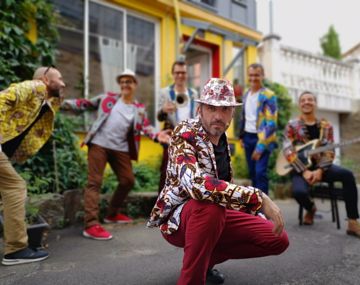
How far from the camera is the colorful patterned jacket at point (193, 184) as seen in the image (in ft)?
6.60

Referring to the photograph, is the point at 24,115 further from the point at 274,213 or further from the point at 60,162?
the point at 274,213

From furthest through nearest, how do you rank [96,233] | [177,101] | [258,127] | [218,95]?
[258,127], [177,101], [96,233], [218,95]

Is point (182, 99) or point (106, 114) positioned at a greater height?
point (182, 99)

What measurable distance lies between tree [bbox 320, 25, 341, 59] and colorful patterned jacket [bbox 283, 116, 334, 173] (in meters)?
23.0

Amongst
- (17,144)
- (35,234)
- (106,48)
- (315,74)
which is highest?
(315,74)

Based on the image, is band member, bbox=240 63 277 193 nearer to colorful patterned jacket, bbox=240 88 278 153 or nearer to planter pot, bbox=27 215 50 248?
colorful patterned jacket, bbox=240 88 278 153

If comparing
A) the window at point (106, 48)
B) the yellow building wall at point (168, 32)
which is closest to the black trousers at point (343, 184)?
the yellow building wall at point (168, 32)

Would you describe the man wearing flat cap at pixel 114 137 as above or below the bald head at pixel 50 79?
below

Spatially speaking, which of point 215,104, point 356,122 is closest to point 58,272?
point 215,104

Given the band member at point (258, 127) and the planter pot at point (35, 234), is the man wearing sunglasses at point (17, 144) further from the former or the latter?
the band member at point (258, 127)

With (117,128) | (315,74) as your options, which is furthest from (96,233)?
(315,74)

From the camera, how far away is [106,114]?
13.9 feet

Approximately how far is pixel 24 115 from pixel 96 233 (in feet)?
5.05

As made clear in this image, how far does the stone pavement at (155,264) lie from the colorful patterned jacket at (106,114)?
1.16m
